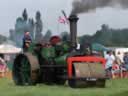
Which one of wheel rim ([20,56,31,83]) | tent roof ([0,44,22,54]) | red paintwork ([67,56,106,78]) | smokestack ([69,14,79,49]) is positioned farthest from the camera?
tent roof ([0,44,22,54])

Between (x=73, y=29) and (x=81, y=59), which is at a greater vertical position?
(x=73, y=29)

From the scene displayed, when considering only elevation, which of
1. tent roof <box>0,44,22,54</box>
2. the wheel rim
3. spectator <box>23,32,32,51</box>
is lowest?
the wheel rim

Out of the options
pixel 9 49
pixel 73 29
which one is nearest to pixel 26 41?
pixel 73 29

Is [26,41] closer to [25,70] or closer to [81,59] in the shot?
[25,70]

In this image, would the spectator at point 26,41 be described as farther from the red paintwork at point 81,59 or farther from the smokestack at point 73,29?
the red paintwork at point 81,59

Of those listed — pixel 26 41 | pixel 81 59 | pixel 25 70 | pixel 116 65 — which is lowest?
pixel 25 70

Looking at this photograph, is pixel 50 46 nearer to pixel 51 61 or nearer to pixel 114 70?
pixel 51 61

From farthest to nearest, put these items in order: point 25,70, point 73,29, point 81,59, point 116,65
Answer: point 116,65, point 25,70, point 73,29, point 81,59

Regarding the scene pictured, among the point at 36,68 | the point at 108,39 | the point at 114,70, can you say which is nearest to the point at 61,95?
the point at 36,68

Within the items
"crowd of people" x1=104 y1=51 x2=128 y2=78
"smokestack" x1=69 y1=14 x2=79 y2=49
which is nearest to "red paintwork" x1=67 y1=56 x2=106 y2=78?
"smokestack" x1=69 y1=14 x2=79 y2=49

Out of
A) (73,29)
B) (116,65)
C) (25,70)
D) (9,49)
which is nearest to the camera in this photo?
(73,29)

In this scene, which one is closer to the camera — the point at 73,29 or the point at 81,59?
the point at 81,59

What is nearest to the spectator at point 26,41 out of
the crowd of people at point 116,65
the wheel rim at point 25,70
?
the wheel rim at point 25,70

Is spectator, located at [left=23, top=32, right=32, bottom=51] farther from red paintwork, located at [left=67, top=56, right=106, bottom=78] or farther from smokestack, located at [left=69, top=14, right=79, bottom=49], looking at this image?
red paintwork, located at [left=67, top=56, right=106, bottom=78]
